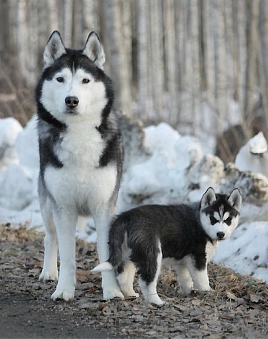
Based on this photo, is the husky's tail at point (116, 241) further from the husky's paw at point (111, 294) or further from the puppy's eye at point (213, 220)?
the puppy's eye at point (213, 220)

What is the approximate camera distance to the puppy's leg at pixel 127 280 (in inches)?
249

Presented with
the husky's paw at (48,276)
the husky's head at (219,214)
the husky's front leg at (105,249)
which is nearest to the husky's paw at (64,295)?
the husky's front leg at (105,249)

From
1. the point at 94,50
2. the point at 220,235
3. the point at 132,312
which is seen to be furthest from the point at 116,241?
the point at 94,50

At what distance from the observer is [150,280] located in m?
5.99

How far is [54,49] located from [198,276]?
225 cm

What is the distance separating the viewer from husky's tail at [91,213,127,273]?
6.14 m

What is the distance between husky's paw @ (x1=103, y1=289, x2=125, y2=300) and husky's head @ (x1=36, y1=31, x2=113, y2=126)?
4.49ft

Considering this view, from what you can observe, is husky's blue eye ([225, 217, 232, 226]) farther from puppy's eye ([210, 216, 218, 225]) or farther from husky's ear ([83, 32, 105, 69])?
husky's ear ([83, 32, 105, 69])

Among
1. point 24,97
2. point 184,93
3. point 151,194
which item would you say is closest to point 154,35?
point 184,93

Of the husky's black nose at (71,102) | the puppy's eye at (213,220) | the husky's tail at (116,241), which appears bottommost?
the husky's tail at (116,241)

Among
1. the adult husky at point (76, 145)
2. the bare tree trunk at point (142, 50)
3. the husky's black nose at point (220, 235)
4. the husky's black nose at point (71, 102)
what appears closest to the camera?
the husky's black nose at point (71, 102)

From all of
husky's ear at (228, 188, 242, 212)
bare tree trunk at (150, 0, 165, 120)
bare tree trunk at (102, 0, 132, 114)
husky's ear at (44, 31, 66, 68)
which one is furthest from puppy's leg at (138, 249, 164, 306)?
bare tree trunk at (150, 0, 165, 120)

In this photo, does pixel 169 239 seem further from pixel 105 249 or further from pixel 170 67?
pixel 170 67

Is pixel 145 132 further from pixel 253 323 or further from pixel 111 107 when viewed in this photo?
pixel 253 323
